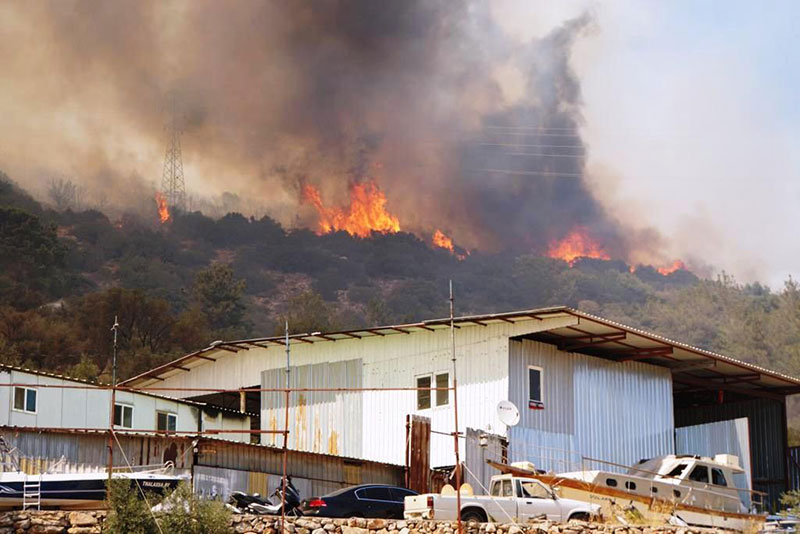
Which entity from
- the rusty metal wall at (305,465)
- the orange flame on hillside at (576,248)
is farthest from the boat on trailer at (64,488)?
the orange flame on hillside at (576,248)

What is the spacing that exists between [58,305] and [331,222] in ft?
180

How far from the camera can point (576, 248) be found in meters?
174

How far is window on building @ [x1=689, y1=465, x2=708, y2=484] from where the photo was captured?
4016 centimetres

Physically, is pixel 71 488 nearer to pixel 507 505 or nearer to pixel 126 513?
pixel 126 513

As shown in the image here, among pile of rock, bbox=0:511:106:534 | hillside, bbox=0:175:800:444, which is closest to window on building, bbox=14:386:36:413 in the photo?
pile of rock, bbox=0:511:106:534

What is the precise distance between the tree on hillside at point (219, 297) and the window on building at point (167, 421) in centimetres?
7314

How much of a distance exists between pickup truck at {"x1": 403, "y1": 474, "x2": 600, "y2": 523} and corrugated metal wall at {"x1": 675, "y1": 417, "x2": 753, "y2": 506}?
17.1 meters

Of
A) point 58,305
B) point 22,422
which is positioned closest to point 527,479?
point 22,422

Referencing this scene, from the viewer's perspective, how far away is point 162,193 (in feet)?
506

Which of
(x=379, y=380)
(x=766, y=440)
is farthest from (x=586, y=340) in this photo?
(x=766, y=440)

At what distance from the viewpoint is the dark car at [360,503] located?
106ft

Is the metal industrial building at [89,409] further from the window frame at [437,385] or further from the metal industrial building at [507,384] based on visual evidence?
the window frame at [437,385]

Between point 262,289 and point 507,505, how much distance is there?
110 m

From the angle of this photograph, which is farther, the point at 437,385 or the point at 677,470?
the point at 437,385
